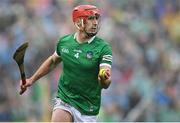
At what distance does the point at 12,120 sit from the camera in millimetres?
11742

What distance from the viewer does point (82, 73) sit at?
6.58 m

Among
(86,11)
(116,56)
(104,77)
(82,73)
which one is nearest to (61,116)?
(82,73)

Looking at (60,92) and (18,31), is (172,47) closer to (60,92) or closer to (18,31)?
(18,31)

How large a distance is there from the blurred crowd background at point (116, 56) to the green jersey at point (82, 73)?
16.8 ft

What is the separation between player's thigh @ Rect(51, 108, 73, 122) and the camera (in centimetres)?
656

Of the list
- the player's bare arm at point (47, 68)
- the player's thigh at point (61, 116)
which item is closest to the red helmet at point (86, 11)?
the player's bare arm at point (47, 68)

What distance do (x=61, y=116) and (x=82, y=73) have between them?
0.46 m

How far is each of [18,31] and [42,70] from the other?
16.9 feet

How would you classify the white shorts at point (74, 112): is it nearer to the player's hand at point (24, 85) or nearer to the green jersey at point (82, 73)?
the green jersey at point (82, 73)

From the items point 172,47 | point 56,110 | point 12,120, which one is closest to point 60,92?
point 56,110

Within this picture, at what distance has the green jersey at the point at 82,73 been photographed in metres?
6.50

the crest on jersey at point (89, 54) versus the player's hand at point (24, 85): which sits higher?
the crest on jersey at point (89, 54)

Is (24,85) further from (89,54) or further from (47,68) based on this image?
(89,54)

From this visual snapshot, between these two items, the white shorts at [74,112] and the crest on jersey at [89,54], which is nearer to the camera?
the crest on jersey at [89,54]
